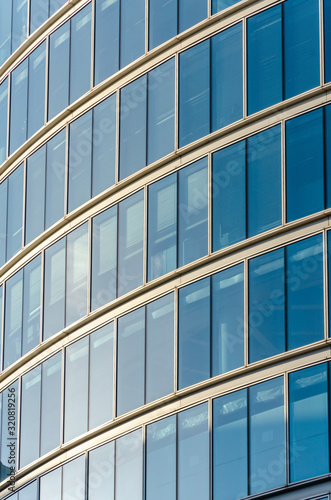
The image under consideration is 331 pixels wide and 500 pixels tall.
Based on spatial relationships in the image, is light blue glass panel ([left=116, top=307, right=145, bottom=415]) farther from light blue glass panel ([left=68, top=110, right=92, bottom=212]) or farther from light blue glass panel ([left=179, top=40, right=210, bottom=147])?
light blue glass panel ([left=179, top=40, right=210, bottom=147])

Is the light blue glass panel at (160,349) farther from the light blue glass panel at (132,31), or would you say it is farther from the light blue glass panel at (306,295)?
the light blue glass panel at (132,31)

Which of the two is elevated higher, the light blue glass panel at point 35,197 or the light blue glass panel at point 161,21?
the light blue glass panel at point 161,21

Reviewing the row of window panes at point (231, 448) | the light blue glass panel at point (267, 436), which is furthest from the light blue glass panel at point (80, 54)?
the light blue glass panel at point (267, 436)

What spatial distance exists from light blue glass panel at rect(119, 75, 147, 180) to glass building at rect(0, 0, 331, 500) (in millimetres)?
46

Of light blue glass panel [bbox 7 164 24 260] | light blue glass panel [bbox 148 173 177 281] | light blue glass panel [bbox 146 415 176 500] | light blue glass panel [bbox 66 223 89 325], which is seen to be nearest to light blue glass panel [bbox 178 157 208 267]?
light blue glass panel [bbox 148 173 177 281]

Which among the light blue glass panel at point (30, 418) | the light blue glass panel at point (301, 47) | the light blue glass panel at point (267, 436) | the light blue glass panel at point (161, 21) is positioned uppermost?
the light blue glass panel at point (161, 21)

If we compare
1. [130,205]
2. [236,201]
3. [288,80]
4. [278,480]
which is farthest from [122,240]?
[278,480]

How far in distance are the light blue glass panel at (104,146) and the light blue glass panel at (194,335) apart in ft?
13.9

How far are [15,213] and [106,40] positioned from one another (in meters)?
5.27

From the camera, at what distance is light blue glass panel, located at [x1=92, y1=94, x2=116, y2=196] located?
33000 mm

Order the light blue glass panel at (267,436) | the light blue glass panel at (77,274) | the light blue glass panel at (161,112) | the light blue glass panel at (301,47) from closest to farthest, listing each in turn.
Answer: the light blue glass panel at (267,436) < the light blue glass panel at (301,47) < the light blue glass panel at (161,112) < the light blue glass panel at (77,274)

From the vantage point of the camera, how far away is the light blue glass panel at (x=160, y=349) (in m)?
30.0

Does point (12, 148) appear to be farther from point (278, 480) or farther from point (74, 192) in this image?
point (278, 480)

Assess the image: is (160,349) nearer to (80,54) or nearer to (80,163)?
(80,163)
